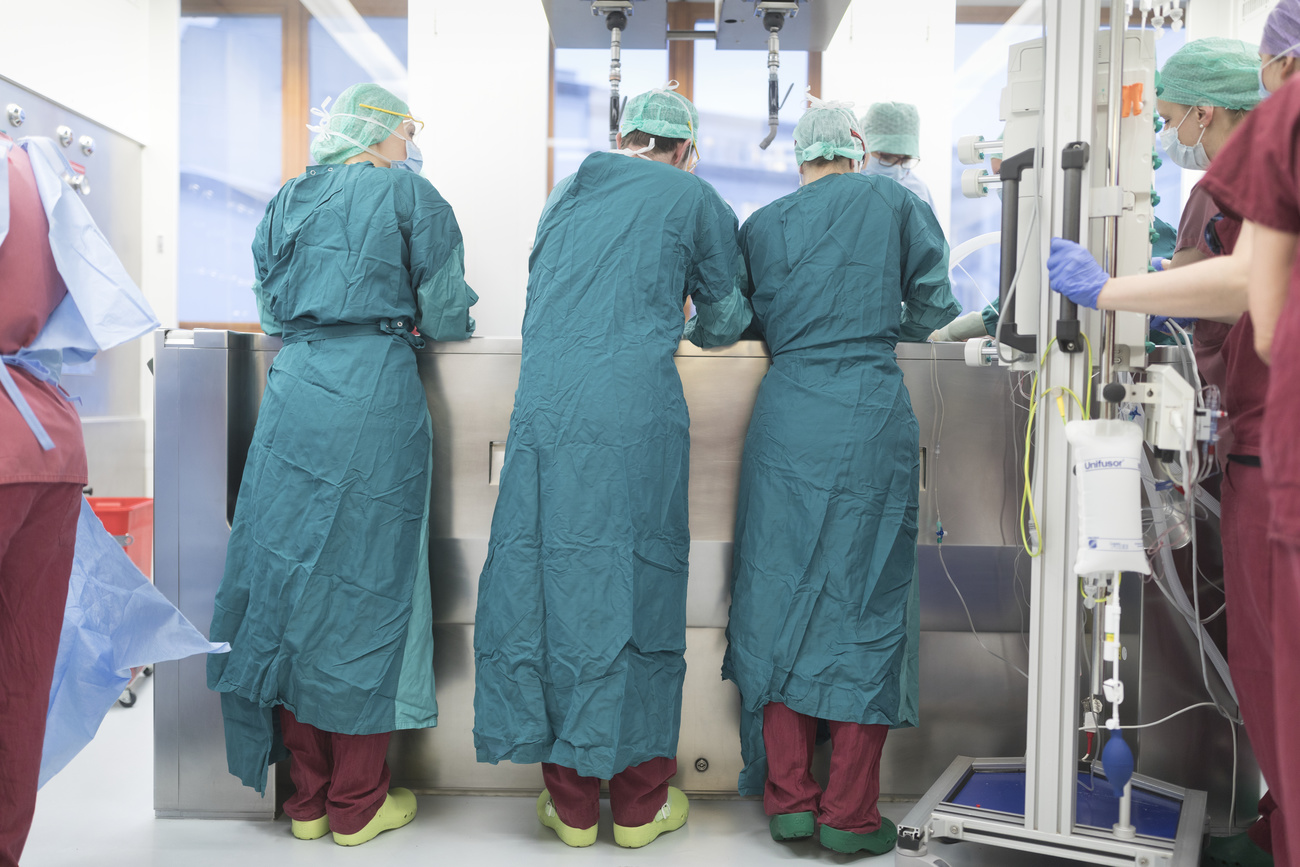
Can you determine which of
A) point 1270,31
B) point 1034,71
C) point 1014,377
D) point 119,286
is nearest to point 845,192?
point 1034,71

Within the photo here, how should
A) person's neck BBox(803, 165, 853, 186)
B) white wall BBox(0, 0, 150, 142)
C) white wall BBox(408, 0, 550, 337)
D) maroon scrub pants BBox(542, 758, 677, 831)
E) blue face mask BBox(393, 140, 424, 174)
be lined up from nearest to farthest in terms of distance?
maroon scrub pants BBox(542, 758, 677, 831) → person's neck BBox(803, 165, 853, 186) → blue face mask BBox(393, 140, 424, 174) → white wall BBox(0, 0, 150, 142) → white wall BBox(408, 0, 550, 337)

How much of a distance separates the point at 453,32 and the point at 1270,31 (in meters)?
2.51

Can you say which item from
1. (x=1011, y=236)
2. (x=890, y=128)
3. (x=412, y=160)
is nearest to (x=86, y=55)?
(x=412, y=160)

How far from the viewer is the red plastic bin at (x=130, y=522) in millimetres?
2693

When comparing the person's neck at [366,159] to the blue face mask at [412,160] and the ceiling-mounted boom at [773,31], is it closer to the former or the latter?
the blue face mask at [412,160]

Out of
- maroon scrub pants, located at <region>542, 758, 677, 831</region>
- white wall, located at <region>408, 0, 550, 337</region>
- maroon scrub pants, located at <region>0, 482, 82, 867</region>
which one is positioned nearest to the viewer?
maroon scrub pants, located at <region>0, 482, 82, 867</region>

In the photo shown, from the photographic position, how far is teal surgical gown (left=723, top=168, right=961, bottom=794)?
175cm

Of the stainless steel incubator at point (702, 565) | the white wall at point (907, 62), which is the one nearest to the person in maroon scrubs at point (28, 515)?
the stainless steel incubator at point (702, 565)

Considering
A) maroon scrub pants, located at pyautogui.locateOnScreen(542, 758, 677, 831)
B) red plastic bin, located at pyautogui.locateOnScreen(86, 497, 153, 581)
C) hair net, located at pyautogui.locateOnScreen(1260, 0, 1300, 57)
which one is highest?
hair net, located at pyautogui.locateOnScreen(1260, 0, 1300, 57)

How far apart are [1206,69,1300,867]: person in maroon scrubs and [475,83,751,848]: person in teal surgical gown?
99 centimetres

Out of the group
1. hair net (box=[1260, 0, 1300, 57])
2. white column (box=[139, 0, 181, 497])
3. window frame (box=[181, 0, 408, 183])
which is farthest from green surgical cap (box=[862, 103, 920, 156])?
white column (box=[139, 0, 181, 497])

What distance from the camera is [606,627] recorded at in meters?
1.70

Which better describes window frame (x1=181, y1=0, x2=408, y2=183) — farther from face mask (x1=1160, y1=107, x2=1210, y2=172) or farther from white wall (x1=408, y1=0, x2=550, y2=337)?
face mask (x1=1160, y1=107, x2=1210, y2=172)

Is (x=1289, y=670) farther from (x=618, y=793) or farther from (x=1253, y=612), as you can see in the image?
(x=618, y=793)
